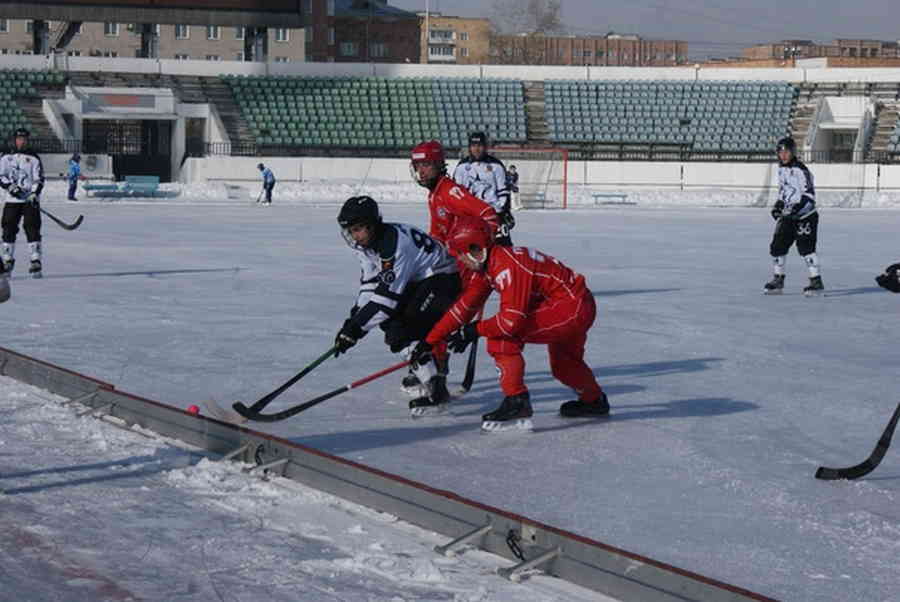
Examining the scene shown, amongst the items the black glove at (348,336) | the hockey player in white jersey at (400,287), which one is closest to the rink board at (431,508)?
the black glove at (348,336)

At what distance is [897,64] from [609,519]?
272ft

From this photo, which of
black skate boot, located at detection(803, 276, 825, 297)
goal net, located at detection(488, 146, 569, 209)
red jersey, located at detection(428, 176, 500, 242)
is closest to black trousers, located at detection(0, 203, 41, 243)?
red jersey, located at detection(428, 176, 500, 242)

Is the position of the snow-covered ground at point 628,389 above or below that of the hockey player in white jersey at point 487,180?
below

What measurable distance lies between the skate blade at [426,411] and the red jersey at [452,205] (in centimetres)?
119

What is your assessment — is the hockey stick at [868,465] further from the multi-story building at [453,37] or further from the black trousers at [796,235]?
the multi-story building at [453,37]

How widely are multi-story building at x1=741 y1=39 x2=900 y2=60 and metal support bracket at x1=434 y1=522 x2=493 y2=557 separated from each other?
353ft

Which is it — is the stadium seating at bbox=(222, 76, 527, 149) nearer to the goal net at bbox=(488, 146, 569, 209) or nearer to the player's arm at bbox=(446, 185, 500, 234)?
the goal net at bbox=(488, 146, 569, 209)

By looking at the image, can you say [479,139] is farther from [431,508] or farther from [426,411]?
[431,508]

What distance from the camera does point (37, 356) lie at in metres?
8.56

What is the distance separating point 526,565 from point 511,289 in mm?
2156

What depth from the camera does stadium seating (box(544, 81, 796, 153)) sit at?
40000 millimetres

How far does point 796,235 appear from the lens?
13.3 m

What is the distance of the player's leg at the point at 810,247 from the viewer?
43.1ft

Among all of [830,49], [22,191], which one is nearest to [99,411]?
[22,191]
